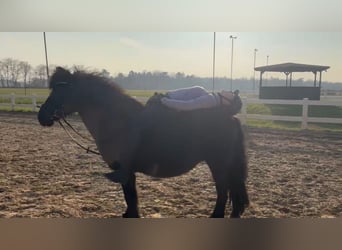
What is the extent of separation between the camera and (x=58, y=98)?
3.73 ft

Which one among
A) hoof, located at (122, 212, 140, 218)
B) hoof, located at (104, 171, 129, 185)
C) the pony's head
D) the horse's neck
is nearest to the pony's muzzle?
the pony's head

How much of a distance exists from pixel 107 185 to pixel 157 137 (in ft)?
0.99

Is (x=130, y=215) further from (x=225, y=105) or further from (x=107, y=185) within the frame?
(x=225, y=105)

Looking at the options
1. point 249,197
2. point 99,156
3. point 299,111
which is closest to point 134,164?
point 99,156

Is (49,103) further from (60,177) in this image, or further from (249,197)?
(249,197)

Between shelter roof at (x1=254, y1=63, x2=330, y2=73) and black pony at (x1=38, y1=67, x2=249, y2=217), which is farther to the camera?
black pony at (x1=38, y1=67, x2=249, y2=217)

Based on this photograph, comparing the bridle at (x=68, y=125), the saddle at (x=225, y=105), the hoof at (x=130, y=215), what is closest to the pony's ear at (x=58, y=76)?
the bridle at (x=68, y=125)

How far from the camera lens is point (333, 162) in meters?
1.38

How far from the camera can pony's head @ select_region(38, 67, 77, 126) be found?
1.10 m

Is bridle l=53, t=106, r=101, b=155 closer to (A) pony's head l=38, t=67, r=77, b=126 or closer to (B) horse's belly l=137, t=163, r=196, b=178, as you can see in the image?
(A) pony's head l=38, t=67, r=77, b=126

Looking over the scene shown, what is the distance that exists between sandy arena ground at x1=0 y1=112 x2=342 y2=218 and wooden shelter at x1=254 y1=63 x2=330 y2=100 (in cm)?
22

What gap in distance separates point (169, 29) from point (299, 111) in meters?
0.63

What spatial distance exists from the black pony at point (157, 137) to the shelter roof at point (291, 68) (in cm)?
20

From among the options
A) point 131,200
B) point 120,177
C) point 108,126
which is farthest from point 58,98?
point 131,200
